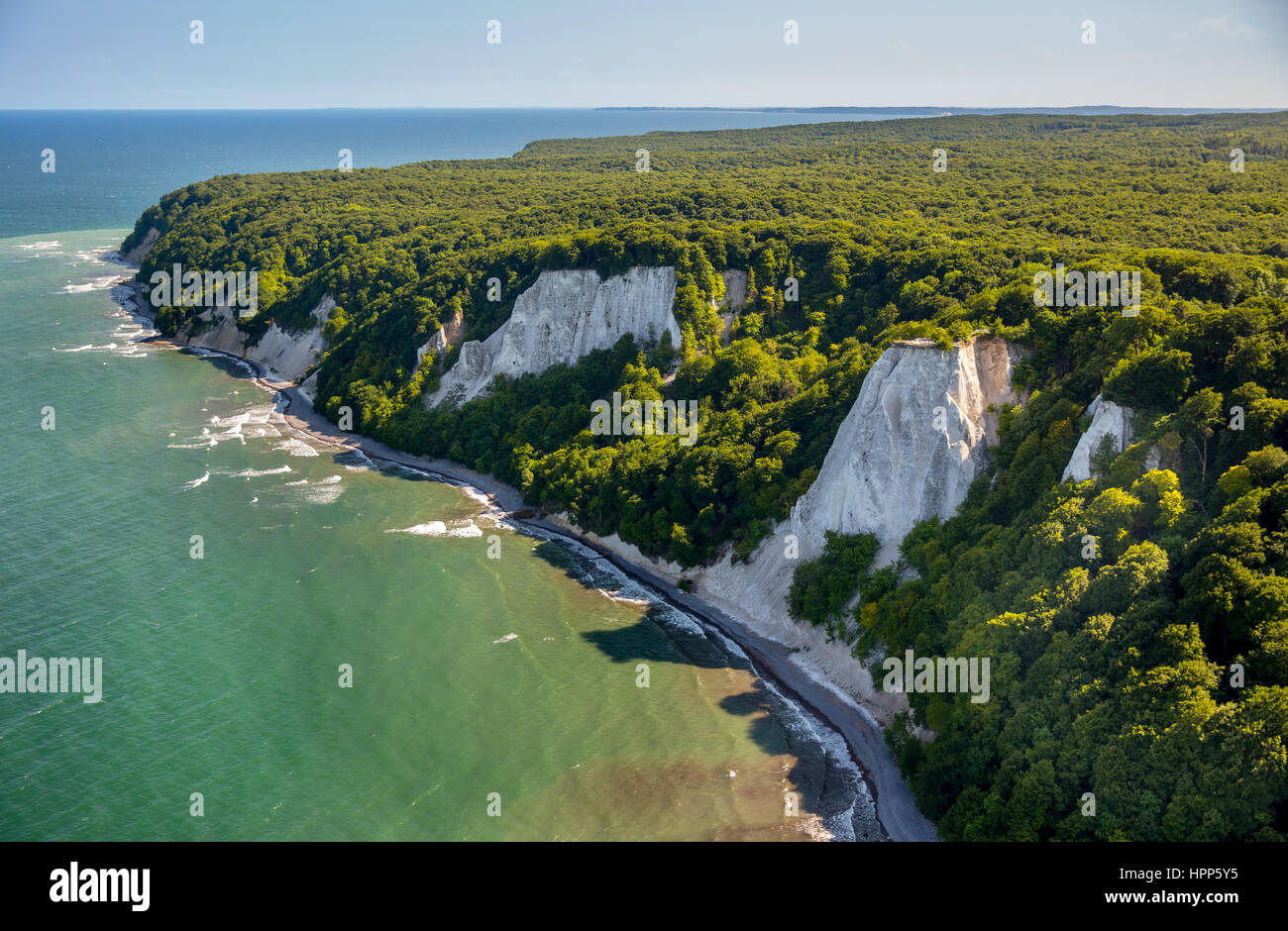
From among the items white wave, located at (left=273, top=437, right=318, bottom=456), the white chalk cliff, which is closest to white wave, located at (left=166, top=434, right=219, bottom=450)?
white wave, located at (left=273, top=437, right=318, bottom=456)

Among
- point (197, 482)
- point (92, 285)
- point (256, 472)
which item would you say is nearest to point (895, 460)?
point (256, 472)

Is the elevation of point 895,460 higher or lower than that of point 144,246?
lower

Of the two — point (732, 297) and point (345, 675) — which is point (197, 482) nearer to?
point (345, 675)

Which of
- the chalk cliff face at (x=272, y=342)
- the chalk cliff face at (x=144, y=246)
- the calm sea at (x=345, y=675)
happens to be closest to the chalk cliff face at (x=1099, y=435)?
the calm sea at (x=345, y=675)

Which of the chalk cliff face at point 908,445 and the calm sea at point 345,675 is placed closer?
the calm sea at point 345,675

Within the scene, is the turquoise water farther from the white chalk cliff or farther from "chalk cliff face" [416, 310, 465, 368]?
"chalk cliff face" [416, 310, 465, 368]

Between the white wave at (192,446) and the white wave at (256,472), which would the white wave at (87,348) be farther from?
the white wave at (256,472)
